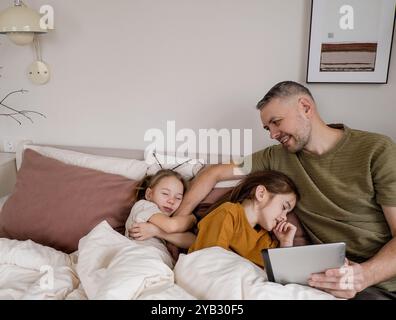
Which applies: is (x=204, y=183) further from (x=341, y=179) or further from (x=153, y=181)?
(x=341, y=179)

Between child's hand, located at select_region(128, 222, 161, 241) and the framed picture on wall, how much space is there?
101 centimetres

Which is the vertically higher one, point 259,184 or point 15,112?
point 15,112

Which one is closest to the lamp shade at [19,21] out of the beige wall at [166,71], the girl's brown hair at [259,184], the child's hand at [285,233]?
the beige wall at [166,71]

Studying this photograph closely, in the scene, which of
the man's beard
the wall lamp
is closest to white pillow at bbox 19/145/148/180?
the wall lamp

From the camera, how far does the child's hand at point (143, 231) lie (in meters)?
1.46

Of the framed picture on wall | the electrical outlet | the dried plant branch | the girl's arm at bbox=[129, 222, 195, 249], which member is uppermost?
the framed picture on wall

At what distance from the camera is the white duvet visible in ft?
3.40

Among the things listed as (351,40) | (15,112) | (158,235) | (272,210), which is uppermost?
(351,40)

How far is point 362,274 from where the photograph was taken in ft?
3.88

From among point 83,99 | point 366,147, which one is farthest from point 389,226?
point 83,99

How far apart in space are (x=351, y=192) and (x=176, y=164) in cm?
80

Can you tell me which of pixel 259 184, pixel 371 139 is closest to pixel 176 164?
pixel 259 184

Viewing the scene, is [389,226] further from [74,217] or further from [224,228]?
[74,217]

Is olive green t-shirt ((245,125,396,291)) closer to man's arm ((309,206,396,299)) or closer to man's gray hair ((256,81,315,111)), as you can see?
man's arm ((309,206,396,299))
